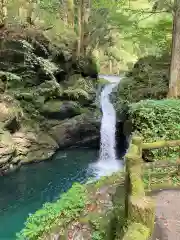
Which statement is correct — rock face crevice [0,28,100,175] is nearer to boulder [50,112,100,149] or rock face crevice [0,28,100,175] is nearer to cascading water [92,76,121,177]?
boulder [50,112,100,149]

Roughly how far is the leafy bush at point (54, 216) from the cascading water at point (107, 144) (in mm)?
7830

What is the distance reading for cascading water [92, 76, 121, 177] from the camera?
54.8 feet

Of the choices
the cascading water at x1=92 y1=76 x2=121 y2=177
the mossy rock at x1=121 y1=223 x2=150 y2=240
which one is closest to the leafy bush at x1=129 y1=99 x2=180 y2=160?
the cascading water at x1=92 y1=76 x2=121 y2=177

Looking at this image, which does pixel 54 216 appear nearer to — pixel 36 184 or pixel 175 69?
pixel 36 184

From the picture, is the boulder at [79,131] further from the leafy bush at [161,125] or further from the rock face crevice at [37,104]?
the leafy bush at [161,125]

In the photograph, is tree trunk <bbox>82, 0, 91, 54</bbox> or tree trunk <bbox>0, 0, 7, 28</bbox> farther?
tree trunk <bbox>82, 0, 91, 54</bbox>

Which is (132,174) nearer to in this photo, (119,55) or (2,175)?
(2,175)

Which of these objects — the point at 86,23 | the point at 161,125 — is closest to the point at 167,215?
the point at 161,125

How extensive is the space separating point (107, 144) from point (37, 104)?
4.88m

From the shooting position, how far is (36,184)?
48.4 feet

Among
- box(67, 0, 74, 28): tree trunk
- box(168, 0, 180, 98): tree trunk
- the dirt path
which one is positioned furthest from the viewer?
box(67, 0, 74, 28): tree trunk

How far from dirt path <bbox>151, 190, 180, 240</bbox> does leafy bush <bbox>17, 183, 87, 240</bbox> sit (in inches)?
74.2

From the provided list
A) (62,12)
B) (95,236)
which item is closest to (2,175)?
(95,236)

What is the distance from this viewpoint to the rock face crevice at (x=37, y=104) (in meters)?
16.5
